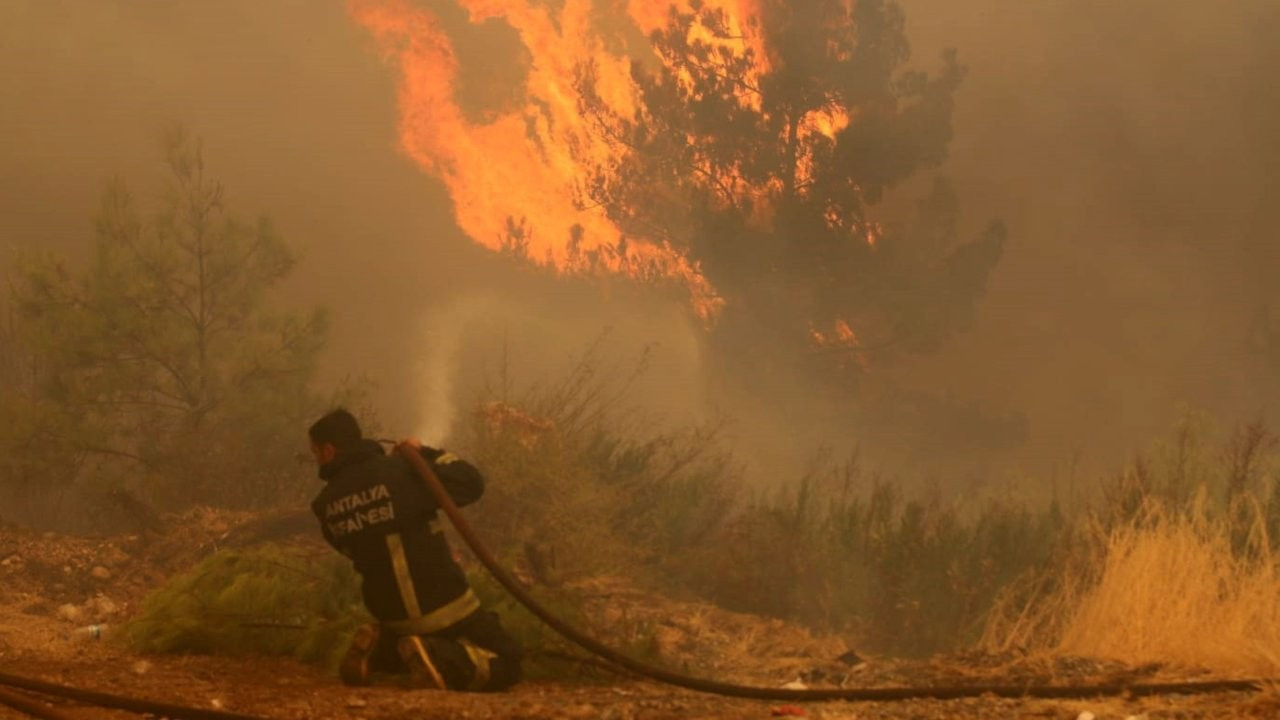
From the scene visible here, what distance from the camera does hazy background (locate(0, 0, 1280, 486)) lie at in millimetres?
20422

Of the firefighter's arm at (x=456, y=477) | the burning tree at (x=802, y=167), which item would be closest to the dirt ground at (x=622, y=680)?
the firefighter's arm at (x=456, y=477)

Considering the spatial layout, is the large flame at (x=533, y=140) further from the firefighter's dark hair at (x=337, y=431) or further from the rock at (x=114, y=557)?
the firefighter's dark hair at (x=337, y=431)

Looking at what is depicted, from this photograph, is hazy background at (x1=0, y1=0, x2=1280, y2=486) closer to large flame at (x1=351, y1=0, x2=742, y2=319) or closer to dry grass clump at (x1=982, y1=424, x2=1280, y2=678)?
large flame at (x1=351, y1=0, x2=742, y2=319)

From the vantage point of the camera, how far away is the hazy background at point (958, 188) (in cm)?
2042

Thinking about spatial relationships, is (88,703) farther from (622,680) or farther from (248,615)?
(622,680)

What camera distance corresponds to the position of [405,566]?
557cm

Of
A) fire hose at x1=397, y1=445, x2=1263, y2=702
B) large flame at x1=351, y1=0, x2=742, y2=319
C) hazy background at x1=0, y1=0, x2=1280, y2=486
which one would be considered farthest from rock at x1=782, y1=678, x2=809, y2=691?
large flame at x1=351, y1=0, x2=742, y2=319

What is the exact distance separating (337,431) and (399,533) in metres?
0.57

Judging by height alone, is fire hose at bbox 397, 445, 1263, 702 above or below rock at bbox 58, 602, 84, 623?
below

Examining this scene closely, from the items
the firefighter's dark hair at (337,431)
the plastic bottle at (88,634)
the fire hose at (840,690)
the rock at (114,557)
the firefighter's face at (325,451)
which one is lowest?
the fire hose at (840,690)

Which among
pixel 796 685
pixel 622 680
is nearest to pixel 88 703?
pixel 622 680

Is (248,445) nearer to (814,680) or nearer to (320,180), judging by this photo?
(814,680)

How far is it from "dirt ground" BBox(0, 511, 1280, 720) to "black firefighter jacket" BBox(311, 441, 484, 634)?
1.28 feet

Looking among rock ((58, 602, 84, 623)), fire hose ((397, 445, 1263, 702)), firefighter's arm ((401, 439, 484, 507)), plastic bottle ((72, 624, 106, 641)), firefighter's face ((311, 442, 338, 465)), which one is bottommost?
fire hose ((397, 445, 1263, 702))
